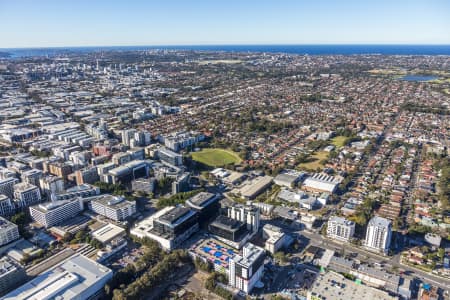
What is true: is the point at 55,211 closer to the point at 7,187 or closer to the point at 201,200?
the point at 7,187

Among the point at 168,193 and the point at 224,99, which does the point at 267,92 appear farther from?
the point at 168,193

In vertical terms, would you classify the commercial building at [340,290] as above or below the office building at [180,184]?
below

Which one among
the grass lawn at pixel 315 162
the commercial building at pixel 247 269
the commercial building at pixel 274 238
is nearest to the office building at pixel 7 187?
the commercial building at pixel 247 269

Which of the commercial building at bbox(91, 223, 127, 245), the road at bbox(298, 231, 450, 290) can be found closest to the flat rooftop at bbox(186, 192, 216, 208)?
the commercial building at bbox(91, 223, 127, 245)

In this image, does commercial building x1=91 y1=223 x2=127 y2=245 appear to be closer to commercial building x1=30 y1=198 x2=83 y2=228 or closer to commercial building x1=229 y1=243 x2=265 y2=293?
commercial building x1=30 y1=198 x2=83 y2=228

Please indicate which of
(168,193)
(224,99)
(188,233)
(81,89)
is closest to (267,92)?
(224,99)

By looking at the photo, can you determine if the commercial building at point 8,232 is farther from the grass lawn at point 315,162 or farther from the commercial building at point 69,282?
the grass lawn at point 315,162
